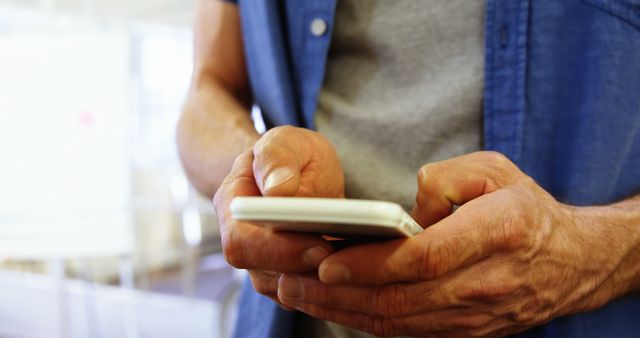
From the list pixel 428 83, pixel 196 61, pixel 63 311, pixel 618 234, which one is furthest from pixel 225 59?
pixel 63 311

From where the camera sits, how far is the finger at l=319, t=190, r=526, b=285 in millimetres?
357

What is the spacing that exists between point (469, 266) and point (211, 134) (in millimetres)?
396

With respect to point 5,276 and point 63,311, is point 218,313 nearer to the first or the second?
point 63,311

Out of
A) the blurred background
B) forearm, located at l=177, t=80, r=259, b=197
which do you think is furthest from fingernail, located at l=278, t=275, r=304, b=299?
the blurred background

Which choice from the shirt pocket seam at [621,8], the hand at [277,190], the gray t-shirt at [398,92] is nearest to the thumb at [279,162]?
the hand at [277,190]

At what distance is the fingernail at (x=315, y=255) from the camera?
1.19 feet

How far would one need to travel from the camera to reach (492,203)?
40 cm

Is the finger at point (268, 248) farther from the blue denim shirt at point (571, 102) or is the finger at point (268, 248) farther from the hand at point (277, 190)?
the blue denim shirt at point (571, 102)

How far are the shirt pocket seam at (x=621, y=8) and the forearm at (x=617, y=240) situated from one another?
0.20 m

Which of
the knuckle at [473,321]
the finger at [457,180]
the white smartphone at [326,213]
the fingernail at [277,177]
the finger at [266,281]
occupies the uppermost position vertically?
the white smartphone at [326,213]

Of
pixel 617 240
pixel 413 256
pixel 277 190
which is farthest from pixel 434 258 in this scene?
pixel 617 240

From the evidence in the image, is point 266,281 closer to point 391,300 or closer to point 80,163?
point 391,300

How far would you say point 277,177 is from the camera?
1.29 feet

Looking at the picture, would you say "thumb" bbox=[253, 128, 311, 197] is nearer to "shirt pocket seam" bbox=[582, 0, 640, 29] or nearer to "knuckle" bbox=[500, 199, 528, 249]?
"knuckle" bbox=[500, 199, 528, 249]
